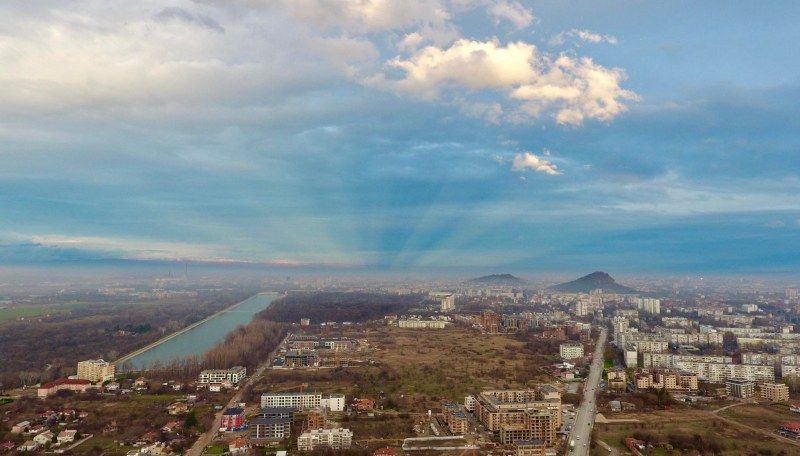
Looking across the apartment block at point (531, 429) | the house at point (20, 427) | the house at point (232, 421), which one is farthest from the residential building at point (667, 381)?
the house at point (20, 427)

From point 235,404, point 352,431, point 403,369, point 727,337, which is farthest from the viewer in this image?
point 727,337

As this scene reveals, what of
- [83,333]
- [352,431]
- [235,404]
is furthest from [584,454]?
[83,333]

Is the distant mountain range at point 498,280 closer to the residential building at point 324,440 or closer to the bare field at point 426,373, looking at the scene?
the bare field at point 426,373

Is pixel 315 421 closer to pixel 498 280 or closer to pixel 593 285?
pixel 593 285

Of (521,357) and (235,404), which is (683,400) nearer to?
(521,357)

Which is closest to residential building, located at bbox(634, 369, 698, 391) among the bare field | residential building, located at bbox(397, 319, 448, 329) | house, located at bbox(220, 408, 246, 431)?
the bare field

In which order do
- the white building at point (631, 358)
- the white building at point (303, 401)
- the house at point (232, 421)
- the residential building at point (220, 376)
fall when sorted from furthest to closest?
the white building at point (631, 358), the residential building at point (220, 376), the white building at point (303, 401), the house at point (232, 421)

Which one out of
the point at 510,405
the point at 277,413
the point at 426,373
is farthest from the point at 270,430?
the point at 426,373
